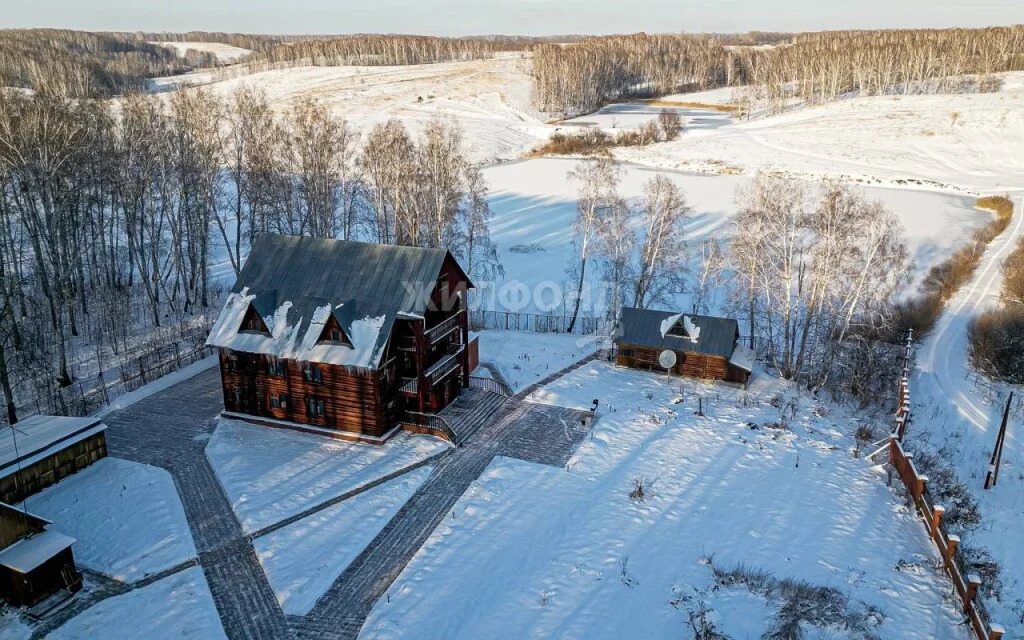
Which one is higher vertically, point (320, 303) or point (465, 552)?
point (320, 303)

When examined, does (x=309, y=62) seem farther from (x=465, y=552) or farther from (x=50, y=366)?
(x=465, y=552)

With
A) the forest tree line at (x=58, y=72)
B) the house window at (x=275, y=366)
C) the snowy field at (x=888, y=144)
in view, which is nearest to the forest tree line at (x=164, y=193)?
the forest tree line at (x=58, y=72)

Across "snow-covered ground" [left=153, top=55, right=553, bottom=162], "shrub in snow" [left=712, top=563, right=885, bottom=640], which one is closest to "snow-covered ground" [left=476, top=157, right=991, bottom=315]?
"snow-covered ground" [left=153, top=55, right=553, bottom=162]

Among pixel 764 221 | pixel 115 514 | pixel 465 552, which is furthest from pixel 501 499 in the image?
pixel 764 221

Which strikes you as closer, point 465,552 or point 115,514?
point 465,552

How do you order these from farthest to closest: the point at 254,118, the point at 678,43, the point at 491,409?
the point at 678,43 < the point at 254,118 < the point at 491,409

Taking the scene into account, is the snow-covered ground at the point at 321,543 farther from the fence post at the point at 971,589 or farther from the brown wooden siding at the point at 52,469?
the fence post at the point at 971,589
